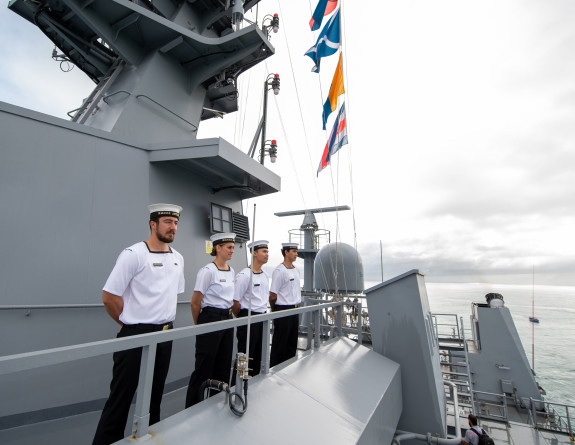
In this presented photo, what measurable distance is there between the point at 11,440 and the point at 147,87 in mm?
4177

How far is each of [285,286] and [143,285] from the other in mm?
2425

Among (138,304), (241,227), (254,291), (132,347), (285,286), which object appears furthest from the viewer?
(241,227)

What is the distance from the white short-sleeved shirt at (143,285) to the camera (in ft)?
6.40

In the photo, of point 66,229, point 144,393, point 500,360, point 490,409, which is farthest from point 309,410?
point 500,360

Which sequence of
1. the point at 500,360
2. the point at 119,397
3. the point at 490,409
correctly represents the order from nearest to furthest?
the point at 119,397
the point at 490,409
the point at 500,360

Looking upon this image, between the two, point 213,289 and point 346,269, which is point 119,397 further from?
point 346,269

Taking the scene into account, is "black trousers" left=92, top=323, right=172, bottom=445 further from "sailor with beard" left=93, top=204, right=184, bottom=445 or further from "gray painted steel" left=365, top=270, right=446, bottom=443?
"gray painted steel" left=365, top=270, right=446, bottom=443

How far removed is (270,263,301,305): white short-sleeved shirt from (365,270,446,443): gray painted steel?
103 cm

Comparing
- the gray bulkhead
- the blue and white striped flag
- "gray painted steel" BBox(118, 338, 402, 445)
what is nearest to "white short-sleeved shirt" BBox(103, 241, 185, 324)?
"gray painted steel" BBox(118, 338, 402, 445)

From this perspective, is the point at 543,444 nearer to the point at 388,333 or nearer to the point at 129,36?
the point at 388,333

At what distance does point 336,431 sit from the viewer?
81.1 inches

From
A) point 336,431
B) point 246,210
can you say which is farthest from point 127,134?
point 336,431

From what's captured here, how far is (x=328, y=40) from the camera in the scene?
5500 mm

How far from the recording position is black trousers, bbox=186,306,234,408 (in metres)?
2.48
